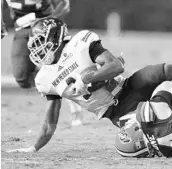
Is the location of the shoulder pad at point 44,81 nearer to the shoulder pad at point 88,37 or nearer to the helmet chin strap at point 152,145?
the shoulder pad at point 88,37

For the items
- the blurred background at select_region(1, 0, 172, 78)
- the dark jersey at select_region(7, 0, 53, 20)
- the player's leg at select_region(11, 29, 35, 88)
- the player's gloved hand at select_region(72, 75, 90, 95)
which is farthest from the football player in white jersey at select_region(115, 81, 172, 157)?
the blurred background at select_region(1, 0, 172, 78)

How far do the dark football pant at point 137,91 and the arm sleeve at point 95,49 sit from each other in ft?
1.48

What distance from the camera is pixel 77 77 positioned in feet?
19.8

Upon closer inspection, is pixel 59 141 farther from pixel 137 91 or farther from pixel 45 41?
pixel 45 41

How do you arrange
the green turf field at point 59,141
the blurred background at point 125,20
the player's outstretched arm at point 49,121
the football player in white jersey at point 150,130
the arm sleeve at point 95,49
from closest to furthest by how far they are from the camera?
the green turf field at point 59,141, the football player in white jersey at point 150,130, the arm sleeve at point 95,49, the player's outstretched arm at point 49,121, the blurred background at point 125,20

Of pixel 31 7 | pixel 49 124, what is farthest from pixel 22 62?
pixel 49 124

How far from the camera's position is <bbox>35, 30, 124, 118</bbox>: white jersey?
6148 mm

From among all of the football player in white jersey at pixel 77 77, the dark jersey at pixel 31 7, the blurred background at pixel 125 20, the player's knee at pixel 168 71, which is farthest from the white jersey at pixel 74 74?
the blurred background at pixel 125 20

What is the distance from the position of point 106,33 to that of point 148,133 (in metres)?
18.1

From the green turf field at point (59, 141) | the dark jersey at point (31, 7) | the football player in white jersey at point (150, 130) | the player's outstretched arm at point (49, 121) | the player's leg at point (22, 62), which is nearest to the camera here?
the green turf field at point (59, 141)

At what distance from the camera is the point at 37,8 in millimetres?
8727

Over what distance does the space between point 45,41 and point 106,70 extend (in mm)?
627

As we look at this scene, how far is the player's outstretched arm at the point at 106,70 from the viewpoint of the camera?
5.86 m

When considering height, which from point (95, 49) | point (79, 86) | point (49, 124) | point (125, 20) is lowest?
point (125, 20)
